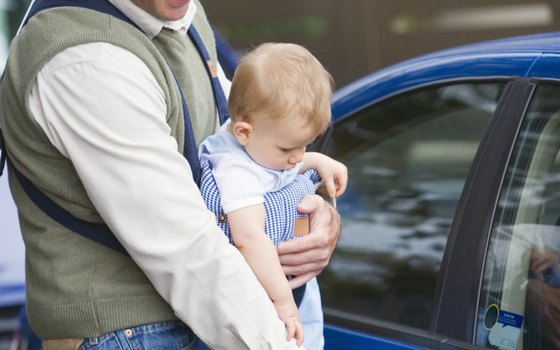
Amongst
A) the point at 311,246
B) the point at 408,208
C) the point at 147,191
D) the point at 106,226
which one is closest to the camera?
the point at 147,191

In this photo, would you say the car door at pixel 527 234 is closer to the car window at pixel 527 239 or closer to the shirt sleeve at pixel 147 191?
the car window at pixel 527 239

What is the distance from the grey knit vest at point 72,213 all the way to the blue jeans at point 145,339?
0.05ft

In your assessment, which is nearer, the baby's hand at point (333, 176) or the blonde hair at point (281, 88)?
the blonde hair at point (281, 88)

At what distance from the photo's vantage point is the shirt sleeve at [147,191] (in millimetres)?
1892

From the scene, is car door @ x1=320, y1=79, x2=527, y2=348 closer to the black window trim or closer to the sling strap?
the black window trim

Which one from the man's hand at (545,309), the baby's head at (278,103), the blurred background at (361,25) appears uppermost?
the baby's head at (278,103)

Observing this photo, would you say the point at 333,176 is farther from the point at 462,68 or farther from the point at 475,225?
the point at 462,68

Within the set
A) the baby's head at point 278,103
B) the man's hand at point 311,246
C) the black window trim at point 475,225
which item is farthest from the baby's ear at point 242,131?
the black window trim at point 475,225

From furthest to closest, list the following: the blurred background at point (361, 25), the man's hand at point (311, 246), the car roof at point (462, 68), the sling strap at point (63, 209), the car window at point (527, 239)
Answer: the blurred background at point (361, 25), the car roof at point (462, 68), the car window at point (527, 239), the man's hand at point (311, 246), the sling strap at point (63, 209)

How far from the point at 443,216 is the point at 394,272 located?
208mm

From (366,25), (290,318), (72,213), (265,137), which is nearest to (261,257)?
(290,318)

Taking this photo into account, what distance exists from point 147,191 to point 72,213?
0.19 meters

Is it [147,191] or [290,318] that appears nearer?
[147,191]

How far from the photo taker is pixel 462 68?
2738 mm
